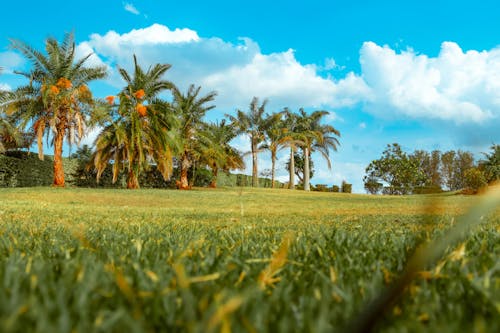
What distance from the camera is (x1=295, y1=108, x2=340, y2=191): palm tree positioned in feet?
137

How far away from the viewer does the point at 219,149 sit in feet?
105

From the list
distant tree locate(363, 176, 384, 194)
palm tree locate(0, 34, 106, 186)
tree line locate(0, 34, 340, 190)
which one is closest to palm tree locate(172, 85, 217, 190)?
tree line locate(0, 34, 340, 190)

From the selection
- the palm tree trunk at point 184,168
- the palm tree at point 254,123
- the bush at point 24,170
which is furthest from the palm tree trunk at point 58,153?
the palm tree at point 254,123

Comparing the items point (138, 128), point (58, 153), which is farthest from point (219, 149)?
point (58, 153)

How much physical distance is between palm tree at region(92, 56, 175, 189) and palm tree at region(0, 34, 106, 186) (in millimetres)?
1649

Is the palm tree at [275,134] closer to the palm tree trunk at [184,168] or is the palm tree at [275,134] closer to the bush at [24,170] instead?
the palm tree trunk at [184,168]

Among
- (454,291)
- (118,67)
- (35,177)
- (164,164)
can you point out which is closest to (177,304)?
(454,291)

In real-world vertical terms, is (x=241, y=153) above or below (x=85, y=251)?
above

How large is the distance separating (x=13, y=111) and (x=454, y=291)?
25562 millimetres

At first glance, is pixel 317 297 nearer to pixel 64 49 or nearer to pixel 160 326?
pixel 160 326

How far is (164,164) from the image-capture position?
25.3 meters

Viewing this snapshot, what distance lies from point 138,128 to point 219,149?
9624 millimetres

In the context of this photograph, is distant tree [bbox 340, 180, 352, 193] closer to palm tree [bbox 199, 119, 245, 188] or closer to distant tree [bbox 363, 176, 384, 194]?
distant tree [bbox 363, 176, 384, 194]

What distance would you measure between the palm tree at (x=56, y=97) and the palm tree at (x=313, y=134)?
75.6 feet
